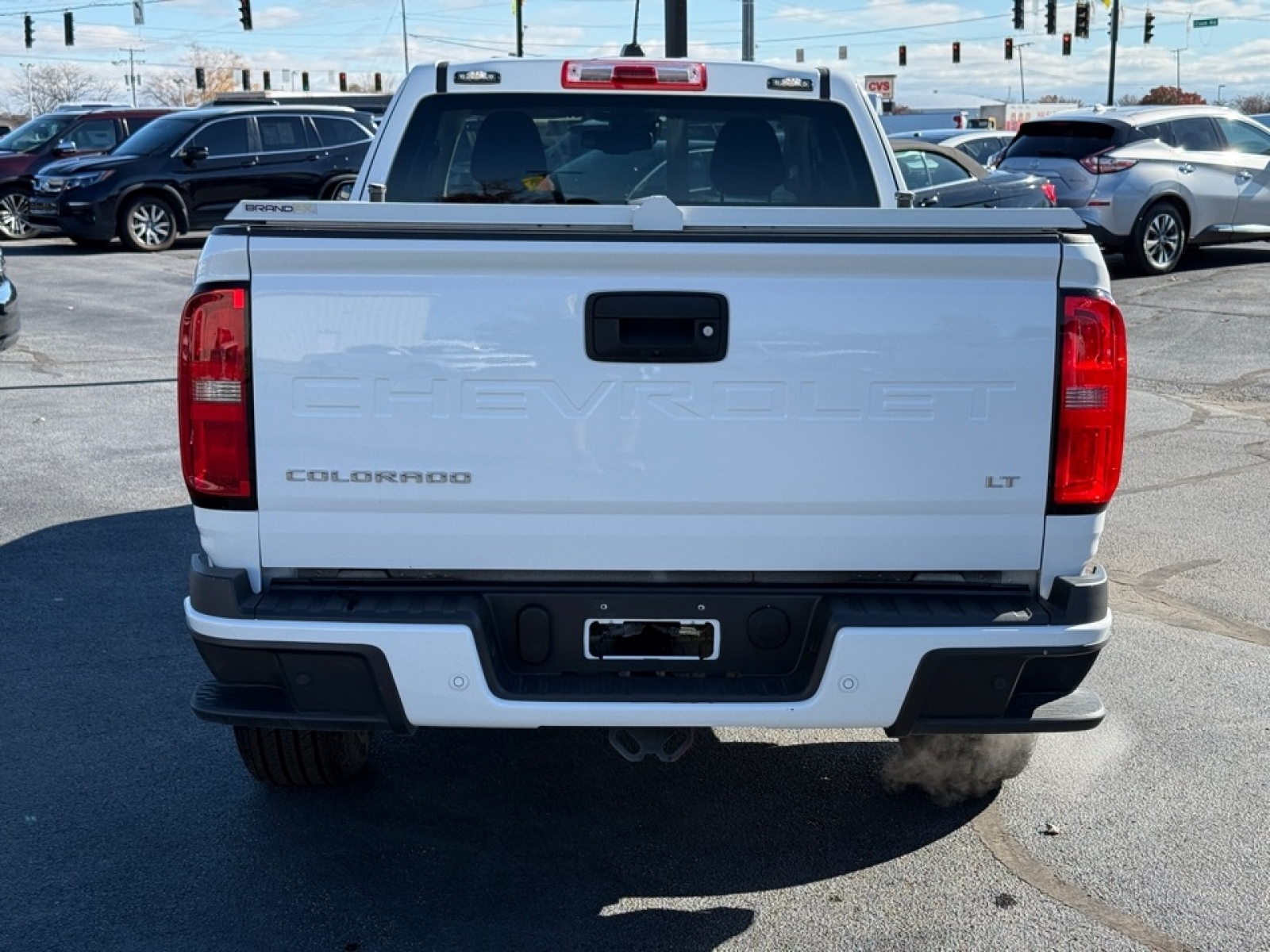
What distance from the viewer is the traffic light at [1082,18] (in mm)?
51312

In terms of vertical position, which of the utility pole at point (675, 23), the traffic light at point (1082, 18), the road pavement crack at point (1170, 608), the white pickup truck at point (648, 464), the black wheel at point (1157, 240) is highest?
the traffic light at point (1082, 18)

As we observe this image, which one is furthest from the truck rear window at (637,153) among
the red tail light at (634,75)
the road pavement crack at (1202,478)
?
the road pavement crack at (1202,478)

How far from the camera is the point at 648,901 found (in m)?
3.75

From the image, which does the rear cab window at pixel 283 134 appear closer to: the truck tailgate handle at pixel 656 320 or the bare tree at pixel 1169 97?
the truck tailgate handle at pixel 656 320

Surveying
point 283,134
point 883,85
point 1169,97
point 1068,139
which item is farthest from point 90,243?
point 1169,97

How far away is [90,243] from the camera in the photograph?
71.8ft

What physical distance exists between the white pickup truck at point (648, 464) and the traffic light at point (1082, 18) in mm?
52164

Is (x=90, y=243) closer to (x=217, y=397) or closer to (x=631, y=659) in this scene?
(x=217, y=397)

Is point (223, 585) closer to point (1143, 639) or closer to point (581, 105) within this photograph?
point (581, 105)

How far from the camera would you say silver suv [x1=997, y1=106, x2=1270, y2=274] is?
54.4 ft

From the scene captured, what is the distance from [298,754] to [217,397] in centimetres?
122

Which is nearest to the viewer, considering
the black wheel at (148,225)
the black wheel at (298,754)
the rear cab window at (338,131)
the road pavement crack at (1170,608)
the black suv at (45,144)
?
the black wheel at (298,754)

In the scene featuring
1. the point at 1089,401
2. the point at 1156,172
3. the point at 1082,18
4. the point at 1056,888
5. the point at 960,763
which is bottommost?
the point at 1056,888

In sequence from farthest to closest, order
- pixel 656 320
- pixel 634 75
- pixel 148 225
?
pixel 148 225 → pixel 634 75 → pixel 656 320
